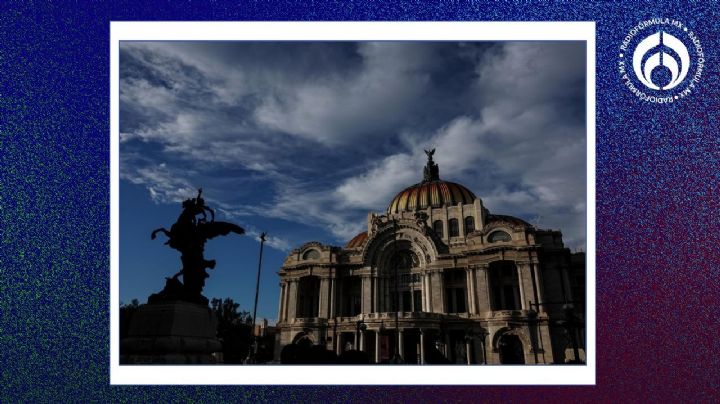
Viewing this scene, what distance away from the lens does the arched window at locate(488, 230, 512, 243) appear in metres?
30.0

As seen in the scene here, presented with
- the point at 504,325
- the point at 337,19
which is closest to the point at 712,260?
the point at 337,19

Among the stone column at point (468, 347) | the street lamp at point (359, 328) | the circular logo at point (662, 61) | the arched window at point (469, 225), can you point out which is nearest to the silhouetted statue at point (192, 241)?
the circular logo at point (662, 61)

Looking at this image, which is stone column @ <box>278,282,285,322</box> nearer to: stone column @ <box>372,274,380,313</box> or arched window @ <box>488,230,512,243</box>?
stone column @ <box>372,274,380,313</box>

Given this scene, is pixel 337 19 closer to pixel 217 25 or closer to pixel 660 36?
pixel 217 25

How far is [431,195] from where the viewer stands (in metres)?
37.4

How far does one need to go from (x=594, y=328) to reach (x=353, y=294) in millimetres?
28690

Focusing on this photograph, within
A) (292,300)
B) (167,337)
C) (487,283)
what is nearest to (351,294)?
(292,300)

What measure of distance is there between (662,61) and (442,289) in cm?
2534

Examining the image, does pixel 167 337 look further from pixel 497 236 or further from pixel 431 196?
pixel 431 196

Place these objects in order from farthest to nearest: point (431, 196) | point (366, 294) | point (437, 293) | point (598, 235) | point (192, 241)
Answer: point (431, 196)
point (366, 294)
point (437, 293)
point (192, 241)
point (598, 235)

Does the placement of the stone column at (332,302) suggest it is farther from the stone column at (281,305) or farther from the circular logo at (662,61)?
the circular logo at (662,61)

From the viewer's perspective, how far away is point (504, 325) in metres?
27.4

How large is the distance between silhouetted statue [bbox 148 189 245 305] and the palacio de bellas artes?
1685 cm

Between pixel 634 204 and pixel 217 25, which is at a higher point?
pixel 217 25
